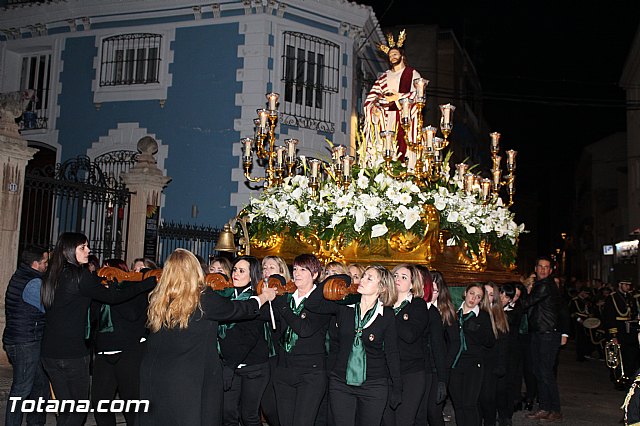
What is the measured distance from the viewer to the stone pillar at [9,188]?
36.5 ft

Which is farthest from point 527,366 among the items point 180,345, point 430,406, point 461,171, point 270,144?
point 180,345

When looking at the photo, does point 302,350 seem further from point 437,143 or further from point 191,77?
point 191,77

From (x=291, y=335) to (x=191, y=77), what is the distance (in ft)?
42.9

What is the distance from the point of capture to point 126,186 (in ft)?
46.5

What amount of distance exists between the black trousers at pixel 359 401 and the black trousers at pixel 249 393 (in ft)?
3.34

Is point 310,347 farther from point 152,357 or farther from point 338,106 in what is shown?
point 338,106

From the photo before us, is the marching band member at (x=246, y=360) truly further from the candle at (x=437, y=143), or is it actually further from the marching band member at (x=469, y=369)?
the candle at (x=437, y=143)

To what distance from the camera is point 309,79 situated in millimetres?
18531

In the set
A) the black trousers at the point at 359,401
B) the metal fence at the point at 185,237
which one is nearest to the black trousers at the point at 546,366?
the black trousers at the point at 359,401

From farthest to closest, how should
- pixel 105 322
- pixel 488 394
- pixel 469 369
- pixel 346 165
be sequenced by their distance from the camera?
pixel 346 165 → pixel 488 394 → pixel 469 369 → pixel 105 322

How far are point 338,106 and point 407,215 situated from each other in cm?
1017

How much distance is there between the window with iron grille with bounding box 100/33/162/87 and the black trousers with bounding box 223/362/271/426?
13.3m

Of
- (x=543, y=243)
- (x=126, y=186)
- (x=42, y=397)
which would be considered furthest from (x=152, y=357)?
(x=543, y=243)

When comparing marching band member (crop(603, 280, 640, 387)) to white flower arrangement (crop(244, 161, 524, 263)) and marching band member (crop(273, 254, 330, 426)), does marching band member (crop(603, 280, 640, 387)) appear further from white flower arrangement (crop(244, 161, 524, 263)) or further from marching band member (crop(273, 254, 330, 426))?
marching band member (crop(273, 254, 330, 426))
